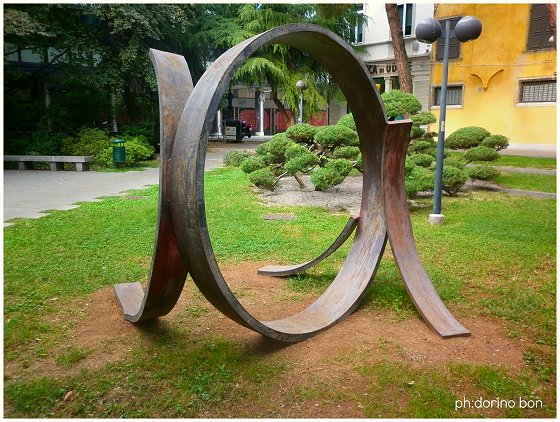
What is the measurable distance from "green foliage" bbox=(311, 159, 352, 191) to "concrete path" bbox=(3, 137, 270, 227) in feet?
15.3

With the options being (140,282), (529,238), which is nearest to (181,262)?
(140,282)

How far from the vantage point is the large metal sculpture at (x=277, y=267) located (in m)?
2.86

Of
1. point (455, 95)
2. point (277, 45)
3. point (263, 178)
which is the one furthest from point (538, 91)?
point (263, 178)

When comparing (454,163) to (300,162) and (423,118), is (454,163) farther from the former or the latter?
(300,162)

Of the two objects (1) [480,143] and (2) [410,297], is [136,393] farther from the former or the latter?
(1) [480,143]

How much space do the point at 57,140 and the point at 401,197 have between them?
52.3 ft

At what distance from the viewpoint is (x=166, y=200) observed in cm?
306

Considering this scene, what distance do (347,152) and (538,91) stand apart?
14195mm

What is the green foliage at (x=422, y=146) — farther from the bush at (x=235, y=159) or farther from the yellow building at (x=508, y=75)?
the yellow building at (x=508, y=75)

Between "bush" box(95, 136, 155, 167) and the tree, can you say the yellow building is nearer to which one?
the tree

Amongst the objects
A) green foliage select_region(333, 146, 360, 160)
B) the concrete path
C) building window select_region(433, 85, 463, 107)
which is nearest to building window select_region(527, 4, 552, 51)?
building window select_region(433, 85, 463, 107)

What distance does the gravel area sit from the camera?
933 cm

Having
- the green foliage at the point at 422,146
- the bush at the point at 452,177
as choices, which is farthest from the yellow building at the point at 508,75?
the bush at the point at 452,177

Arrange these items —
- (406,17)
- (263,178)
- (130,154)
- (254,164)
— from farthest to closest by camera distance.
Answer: (406,17)
(130,154)
(254,164)
(263,178)
